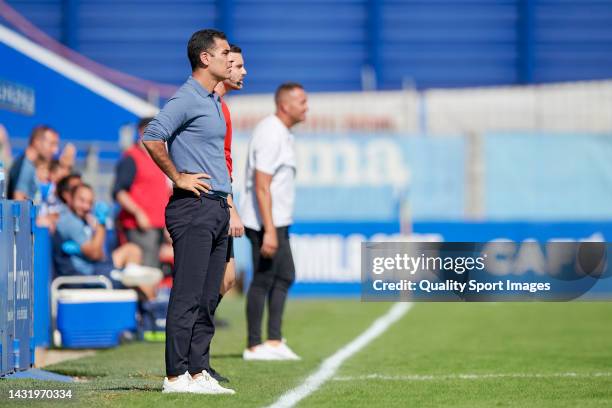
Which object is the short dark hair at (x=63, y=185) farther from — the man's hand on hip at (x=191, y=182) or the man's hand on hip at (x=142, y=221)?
the man's hand on hip at (x=191, y=182)

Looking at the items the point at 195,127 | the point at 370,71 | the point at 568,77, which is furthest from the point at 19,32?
the point at 568,77

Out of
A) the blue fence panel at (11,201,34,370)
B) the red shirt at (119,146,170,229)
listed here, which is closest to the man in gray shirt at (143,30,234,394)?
the blue fence panel at (11,201,34,370)

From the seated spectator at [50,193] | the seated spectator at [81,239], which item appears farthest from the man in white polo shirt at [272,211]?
the seated spectator at [50,193]

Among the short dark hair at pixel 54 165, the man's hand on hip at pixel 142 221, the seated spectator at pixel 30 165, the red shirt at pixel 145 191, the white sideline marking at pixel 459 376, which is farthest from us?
the short dark hair at pixel 54 165

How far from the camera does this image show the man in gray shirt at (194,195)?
22.1 feet

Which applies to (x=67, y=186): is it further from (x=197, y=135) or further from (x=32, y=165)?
(x=197, y=135)

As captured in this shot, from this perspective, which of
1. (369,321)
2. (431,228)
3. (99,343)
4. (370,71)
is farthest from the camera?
(370,71)

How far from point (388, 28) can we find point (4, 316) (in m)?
32.0

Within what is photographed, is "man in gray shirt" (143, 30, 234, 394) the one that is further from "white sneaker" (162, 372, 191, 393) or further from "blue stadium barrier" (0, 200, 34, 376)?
"blue stadium barrier" (0, 200, 34, 376)

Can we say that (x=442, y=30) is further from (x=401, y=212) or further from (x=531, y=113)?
(x=401, y=212)

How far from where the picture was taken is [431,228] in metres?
19.4

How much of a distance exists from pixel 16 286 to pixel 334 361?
8.29 ft

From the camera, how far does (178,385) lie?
675 cm

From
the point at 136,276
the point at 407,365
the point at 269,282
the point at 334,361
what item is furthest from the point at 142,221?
the point at 407,365
